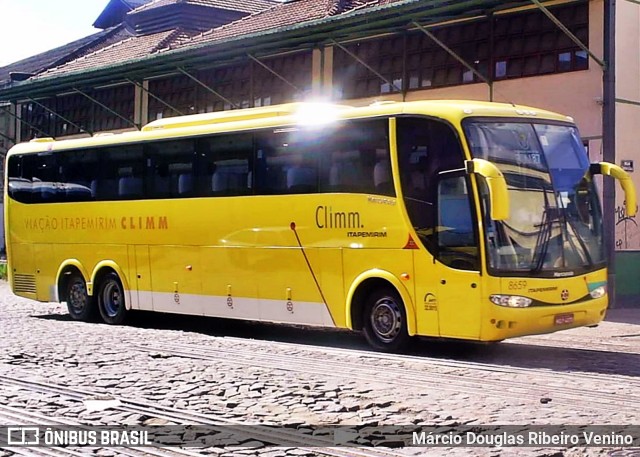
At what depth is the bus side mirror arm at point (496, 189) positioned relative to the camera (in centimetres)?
1255

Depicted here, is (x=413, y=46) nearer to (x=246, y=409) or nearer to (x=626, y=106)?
(x=626, y=106)

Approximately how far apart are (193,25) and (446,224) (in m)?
32.1

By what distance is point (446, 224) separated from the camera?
13.6m

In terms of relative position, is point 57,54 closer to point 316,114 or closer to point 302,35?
point 302,35

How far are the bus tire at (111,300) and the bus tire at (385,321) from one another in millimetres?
6109

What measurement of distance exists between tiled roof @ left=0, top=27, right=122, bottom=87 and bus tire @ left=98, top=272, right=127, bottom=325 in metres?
30.8

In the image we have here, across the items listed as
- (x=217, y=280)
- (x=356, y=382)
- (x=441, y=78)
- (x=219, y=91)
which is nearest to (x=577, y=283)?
(x=356, y=382)

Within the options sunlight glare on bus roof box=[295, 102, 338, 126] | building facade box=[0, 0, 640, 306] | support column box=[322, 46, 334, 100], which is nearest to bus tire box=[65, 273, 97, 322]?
sunlight glare on bus roof box=[295, 102, 338, 126]

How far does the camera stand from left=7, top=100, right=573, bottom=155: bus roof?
45.5 feet

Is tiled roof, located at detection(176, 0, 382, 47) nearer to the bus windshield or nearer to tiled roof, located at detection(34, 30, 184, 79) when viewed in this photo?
tiled roof, located at detection(34, 30, 184, 79)

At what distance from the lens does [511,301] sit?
43.0 ft

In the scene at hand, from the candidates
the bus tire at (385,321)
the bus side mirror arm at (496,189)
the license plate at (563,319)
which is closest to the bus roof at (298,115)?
the bus side mirror arm at (496,189)

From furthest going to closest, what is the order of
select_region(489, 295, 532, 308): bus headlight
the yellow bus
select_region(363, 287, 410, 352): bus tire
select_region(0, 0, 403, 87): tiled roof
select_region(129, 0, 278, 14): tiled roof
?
select_region(129, 0, 278, 14): tiled roof < select_region(0, 0, 403, 87): tiled roof < select_region(363, 287, 410, 352): bus tire < the yellow bus < select_region(489, 295, 532, 308): bus headlight

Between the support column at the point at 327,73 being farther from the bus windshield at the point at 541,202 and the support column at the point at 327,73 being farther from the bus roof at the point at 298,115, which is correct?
the bus windshield at the point at 541,202
